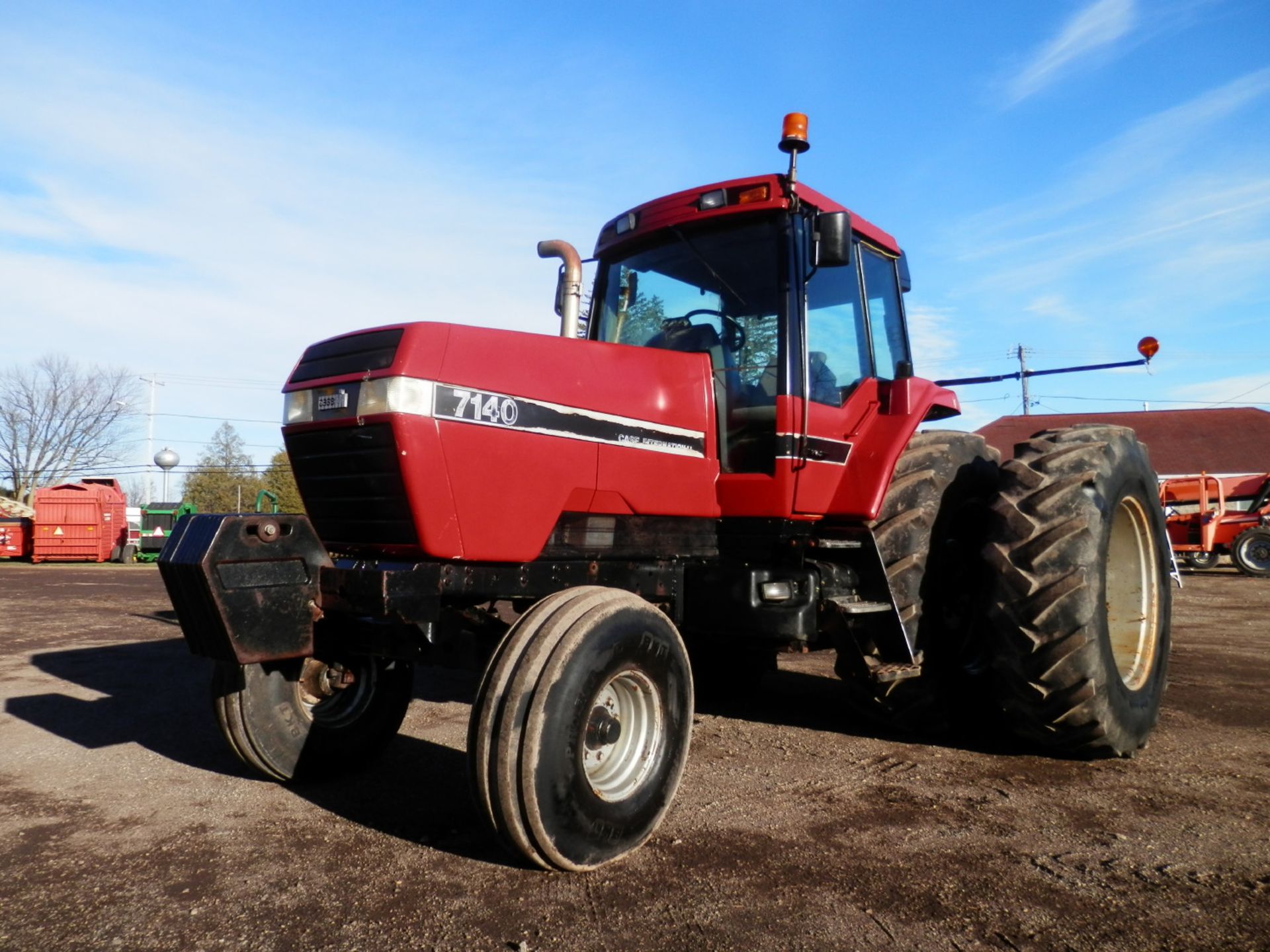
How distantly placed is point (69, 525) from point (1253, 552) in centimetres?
2654

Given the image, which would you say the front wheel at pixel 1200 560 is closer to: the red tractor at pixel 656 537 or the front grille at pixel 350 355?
the red tractor at pixel 656 537

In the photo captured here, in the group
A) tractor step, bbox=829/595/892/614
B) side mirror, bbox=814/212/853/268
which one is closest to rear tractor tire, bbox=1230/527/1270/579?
tractor step, bbox=829/595/892/614

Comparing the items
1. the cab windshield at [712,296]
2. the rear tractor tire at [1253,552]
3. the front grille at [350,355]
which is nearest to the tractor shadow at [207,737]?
the front grille at [350,355]

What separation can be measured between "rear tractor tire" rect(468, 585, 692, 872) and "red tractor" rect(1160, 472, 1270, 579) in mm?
16569

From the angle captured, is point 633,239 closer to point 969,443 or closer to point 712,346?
point 712,346

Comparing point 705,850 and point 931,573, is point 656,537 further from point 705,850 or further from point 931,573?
point 931,573

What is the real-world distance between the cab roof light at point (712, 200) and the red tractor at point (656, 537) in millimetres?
12

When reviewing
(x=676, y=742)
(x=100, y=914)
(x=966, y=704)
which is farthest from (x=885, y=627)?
(x=100, y=914)

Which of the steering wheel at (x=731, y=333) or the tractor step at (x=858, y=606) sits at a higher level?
the steering wheel at (x=731, y=333)

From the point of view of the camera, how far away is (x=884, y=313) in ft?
16.9

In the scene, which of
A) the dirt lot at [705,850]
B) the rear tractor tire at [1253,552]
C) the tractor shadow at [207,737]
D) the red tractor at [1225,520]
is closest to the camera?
the dirt lot at [705,850]

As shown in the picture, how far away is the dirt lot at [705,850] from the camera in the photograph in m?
2.78

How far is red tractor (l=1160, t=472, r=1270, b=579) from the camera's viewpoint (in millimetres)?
16969

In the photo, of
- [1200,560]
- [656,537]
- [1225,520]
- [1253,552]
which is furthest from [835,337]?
[1200,560]
